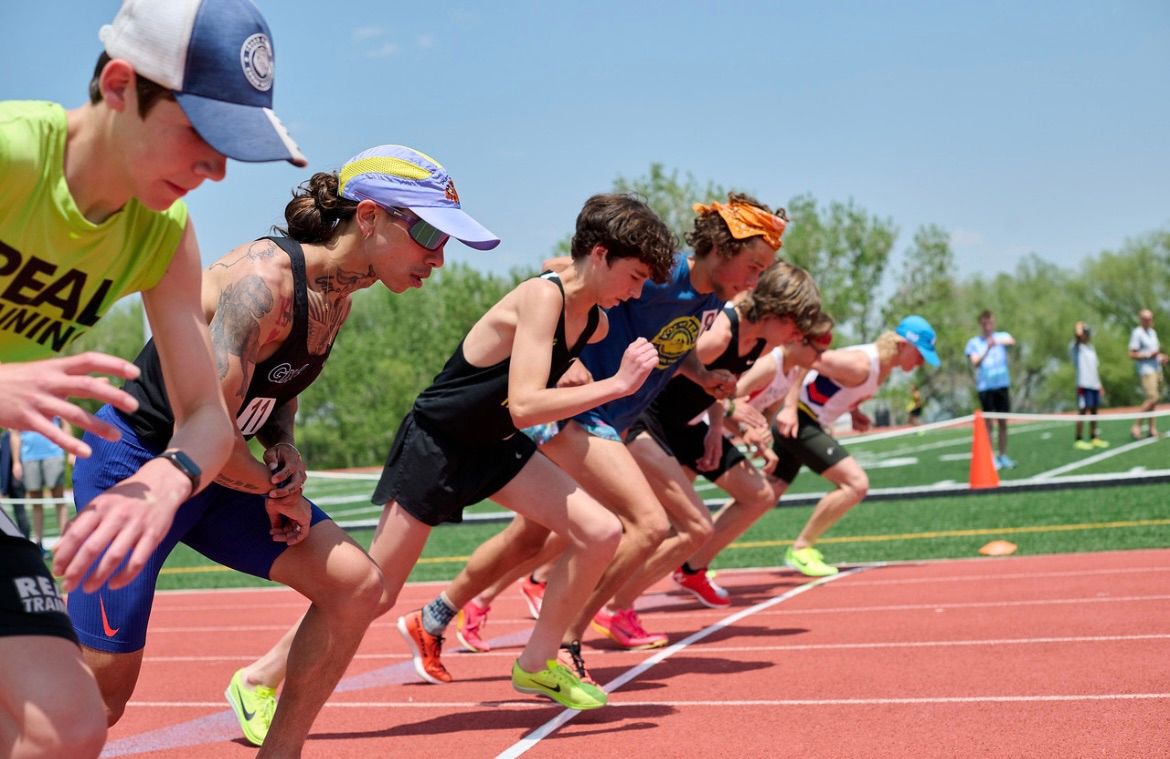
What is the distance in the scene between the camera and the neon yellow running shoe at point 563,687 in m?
5.44

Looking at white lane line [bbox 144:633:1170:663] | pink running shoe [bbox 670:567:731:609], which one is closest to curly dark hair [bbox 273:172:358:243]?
white lane line [bbox 144:633:1170:663]

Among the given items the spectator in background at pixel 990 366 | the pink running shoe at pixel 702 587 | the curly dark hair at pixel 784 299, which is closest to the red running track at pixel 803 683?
the pink running shoe at pixel 702 587

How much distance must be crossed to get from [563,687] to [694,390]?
310cm

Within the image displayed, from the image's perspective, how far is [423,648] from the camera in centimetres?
655

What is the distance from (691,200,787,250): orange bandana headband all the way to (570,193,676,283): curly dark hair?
4.46ft

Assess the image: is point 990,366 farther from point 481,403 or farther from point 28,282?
point 28,282

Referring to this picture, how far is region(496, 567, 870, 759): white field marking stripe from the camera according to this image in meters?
5.02

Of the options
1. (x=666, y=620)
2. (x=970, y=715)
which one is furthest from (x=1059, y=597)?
(x=970, y=715)

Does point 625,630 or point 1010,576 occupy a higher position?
point 625,630

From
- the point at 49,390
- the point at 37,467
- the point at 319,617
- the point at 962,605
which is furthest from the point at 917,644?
the point at 37,467

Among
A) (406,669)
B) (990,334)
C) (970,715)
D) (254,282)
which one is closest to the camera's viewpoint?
(254,282)

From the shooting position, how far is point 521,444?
560 centimetres

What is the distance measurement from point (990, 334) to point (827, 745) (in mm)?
17980

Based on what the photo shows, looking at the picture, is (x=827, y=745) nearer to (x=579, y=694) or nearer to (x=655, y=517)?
(x=579, y=694)
